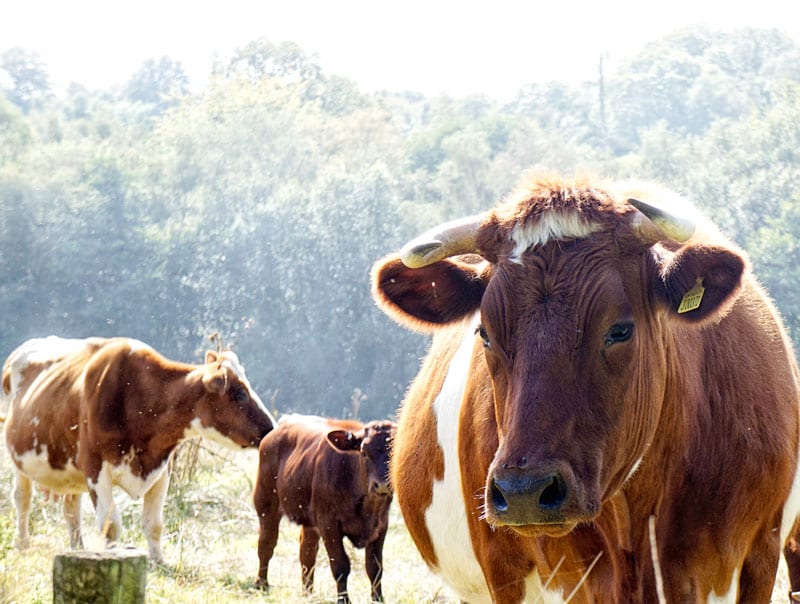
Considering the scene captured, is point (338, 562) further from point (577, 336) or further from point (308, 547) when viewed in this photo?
point (577, 336)

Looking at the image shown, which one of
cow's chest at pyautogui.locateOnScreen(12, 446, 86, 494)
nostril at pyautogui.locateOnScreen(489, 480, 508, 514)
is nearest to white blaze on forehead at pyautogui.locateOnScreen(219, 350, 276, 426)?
cow's chest at pyautogui.locateOnScreen(12, 446, 86, 494)

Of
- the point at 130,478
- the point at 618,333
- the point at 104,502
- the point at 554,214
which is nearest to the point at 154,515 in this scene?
the point at 130,478

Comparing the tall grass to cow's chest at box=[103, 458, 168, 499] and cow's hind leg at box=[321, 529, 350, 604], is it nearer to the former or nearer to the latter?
cow's hind leg at box=[321, 529, 350, 604]

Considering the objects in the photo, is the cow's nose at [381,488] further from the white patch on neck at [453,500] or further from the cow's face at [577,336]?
the cow's face at [577,336]

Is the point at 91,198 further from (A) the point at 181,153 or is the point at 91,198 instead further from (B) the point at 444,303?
(B) the point at 444,303

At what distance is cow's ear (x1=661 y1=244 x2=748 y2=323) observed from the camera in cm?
327

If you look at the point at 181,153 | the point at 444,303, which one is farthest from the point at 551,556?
the point at 181,153

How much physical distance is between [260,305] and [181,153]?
1355 cm

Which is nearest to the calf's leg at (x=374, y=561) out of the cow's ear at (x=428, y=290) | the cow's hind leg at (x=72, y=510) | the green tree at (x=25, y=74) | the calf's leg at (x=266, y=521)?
the calf's leg at (x=266, y=521)

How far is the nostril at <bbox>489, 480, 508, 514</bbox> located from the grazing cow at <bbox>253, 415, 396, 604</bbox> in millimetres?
5133

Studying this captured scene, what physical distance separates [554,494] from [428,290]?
107 centimetres

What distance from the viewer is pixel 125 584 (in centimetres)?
298

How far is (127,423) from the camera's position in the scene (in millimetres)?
9781

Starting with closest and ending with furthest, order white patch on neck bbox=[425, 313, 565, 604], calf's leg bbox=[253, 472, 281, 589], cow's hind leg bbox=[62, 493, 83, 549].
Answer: white patch on neck bbox=[425, 313, 565, 604] → calf's leg bbox=[253, 472, 281, 589] → cow's hind leg bbox=[62, 493, 83, 549]
